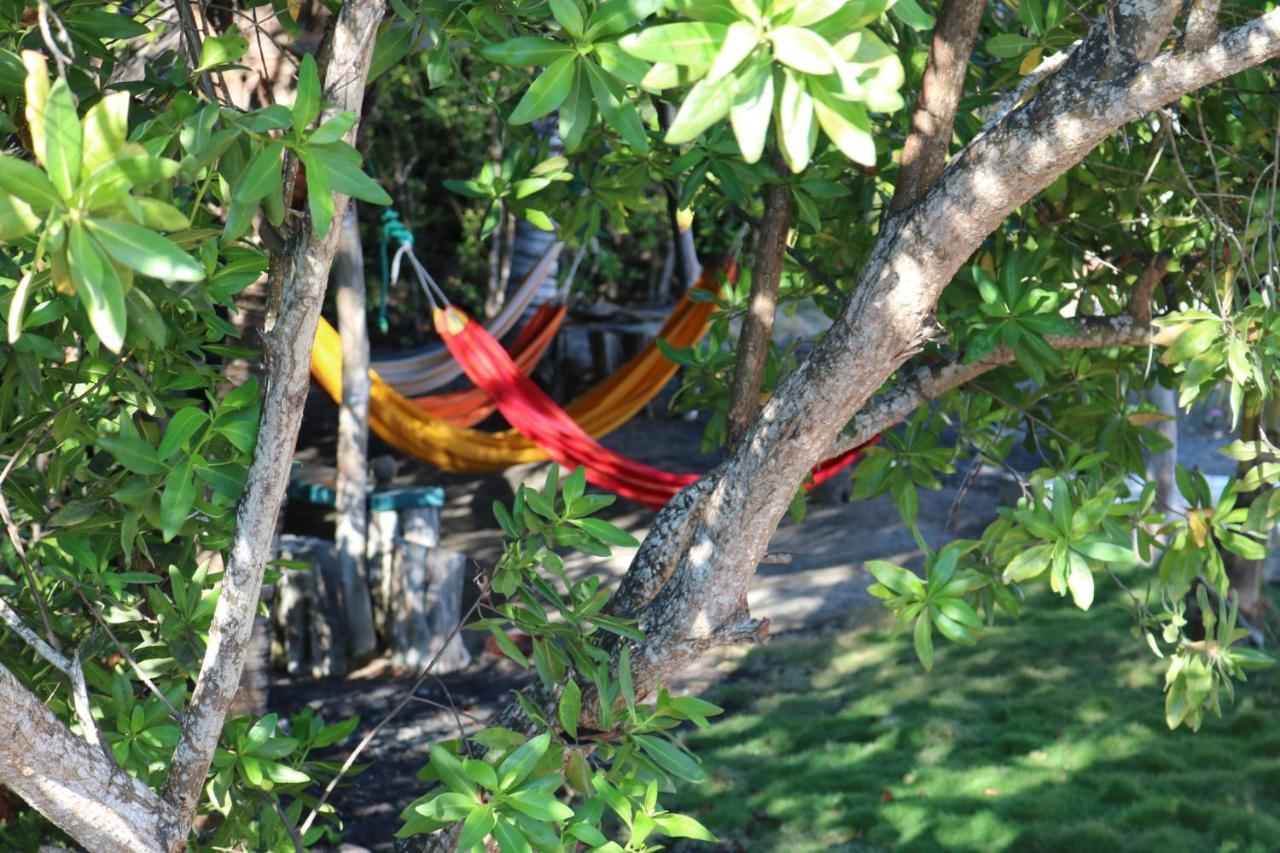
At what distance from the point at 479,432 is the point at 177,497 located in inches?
165

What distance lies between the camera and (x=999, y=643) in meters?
4.70

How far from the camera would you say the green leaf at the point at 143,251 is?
856 millimetres

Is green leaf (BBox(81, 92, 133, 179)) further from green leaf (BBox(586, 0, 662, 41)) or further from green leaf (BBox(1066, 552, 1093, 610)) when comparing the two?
green leaf (BBox(1066, 552, 1093, 610))

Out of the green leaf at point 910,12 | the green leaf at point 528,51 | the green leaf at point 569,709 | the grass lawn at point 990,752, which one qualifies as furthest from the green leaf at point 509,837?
the grass lawn at point 990,752

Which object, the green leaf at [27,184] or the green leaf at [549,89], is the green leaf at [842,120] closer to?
the green leaf at [549,89]

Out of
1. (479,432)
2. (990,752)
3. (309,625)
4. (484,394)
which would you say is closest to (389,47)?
(990,752)

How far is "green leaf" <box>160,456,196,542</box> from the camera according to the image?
1.30 metres

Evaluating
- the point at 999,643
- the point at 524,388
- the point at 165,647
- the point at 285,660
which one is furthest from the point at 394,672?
the point at 165,647

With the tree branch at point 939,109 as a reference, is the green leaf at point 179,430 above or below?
below

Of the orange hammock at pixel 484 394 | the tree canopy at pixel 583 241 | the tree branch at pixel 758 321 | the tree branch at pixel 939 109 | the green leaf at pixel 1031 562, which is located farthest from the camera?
the orange hammock at pixel 484 394

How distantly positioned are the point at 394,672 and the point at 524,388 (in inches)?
49.2

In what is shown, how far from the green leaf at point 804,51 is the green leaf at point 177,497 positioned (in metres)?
0.80

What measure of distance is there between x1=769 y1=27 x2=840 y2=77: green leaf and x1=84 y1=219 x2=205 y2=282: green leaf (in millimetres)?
418

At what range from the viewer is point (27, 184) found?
33.8 inches
